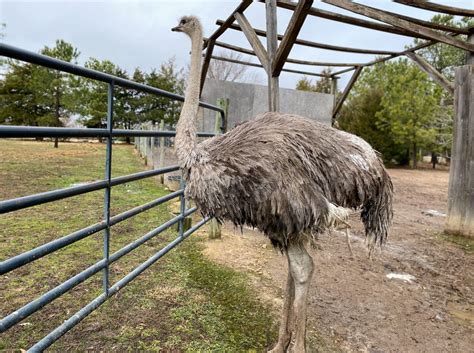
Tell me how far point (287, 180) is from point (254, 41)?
248cm

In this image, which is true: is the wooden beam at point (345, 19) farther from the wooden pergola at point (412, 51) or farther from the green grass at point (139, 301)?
the green grass at point (139, 301)

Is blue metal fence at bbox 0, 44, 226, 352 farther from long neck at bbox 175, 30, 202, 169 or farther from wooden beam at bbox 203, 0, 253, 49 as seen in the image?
wooden beam at bbox 203, 0, 253, 49

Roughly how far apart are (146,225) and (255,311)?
212 cm

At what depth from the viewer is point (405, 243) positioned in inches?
174

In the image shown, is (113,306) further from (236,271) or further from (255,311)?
(236,271)

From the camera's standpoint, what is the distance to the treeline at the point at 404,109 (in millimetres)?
16125

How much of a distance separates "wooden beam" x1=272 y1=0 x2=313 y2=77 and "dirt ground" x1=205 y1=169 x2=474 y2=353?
1.80 meters

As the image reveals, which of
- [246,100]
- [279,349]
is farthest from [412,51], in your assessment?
[279,349]

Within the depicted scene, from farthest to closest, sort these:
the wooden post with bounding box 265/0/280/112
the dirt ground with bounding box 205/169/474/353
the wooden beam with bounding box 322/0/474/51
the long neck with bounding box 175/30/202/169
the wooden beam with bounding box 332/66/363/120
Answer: the wooden beam with bounding box 332/66/363/120
the wooden post with bounding box 265/0/280/112
the wooden beam with bounding box 322/0/474/51
the dirt ground with bounding box 205/169/474/353
the long neck with bounding box 175/30/202/169

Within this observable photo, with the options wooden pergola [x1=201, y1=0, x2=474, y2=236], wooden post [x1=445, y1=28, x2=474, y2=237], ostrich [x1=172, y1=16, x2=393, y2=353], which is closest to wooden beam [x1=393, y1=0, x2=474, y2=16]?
wooden pergola [x1=201, y1=0, x2=474, y2=236]

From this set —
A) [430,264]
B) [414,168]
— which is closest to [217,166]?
[430,264]

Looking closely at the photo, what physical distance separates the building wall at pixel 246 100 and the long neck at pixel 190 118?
2.80 meters

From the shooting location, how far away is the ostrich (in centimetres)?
175

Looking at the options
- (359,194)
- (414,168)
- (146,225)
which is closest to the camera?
(359,194)
